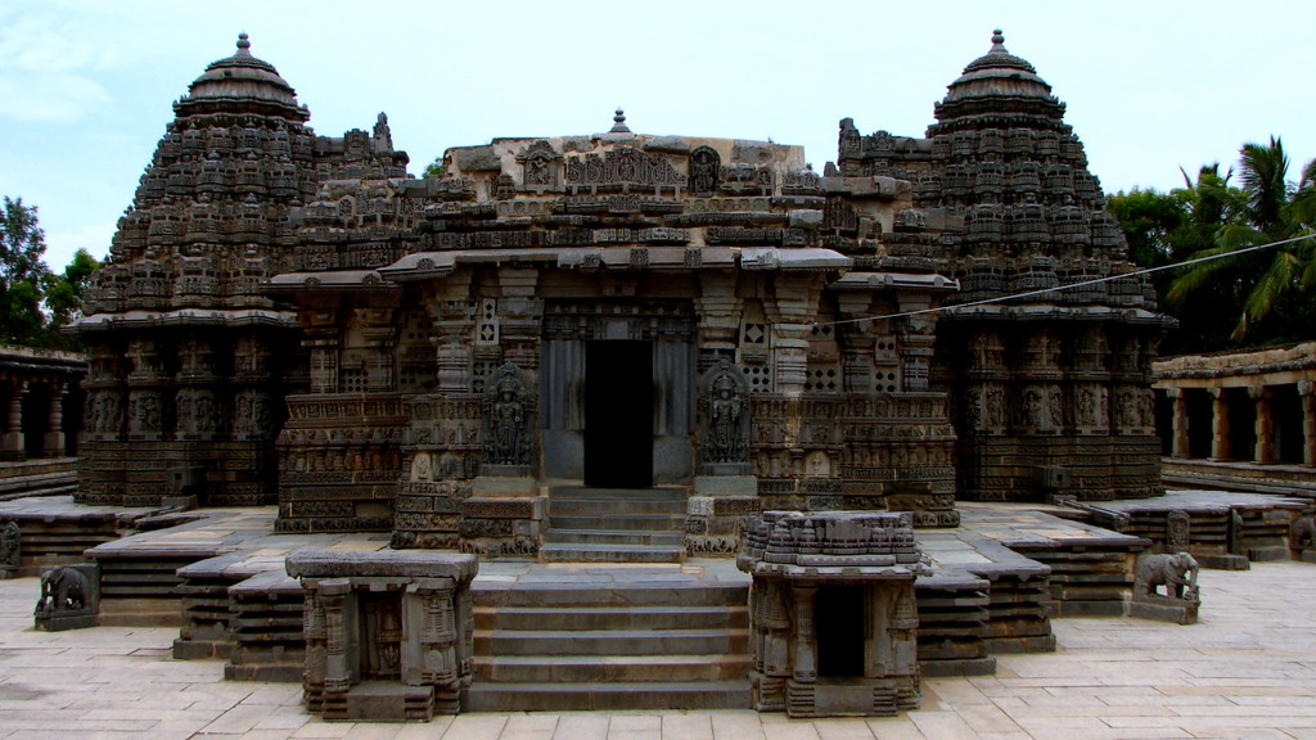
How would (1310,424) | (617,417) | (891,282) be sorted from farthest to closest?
(1310,424) → (891,282) → (617,417)

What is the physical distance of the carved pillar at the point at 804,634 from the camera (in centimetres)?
830

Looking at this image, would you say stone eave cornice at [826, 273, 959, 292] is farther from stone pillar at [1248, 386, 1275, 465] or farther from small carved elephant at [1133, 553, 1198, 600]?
stone pillar at [1248, 386, 1275, 465]

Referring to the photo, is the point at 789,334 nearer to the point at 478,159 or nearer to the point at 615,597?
the point at 615,597

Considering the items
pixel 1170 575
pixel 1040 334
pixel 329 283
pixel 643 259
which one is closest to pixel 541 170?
pixel 643 259

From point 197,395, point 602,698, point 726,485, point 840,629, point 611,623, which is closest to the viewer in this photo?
point 602,698

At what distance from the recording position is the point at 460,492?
11.4 metres

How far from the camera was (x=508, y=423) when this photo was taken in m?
11.2

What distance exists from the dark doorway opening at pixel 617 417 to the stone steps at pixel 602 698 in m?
4.80

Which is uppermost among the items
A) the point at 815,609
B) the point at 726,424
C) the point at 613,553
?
the point at 726,424

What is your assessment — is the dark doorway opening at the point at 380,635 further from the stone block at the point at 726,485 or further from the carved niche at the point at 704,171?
the carved niche at the point at 704,171

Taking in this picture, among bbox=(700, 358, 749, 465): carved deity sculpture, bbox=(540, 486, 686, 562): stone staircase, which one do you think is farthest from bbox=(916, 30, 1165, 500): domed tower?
bbox=(540, 486, 686, 562): stone staircase

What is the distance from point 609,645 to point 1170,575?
6131mm

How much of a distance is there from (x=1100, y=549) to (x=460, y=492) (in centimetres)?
666

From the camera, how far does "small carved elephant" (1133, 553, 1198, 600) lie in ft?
37.8
